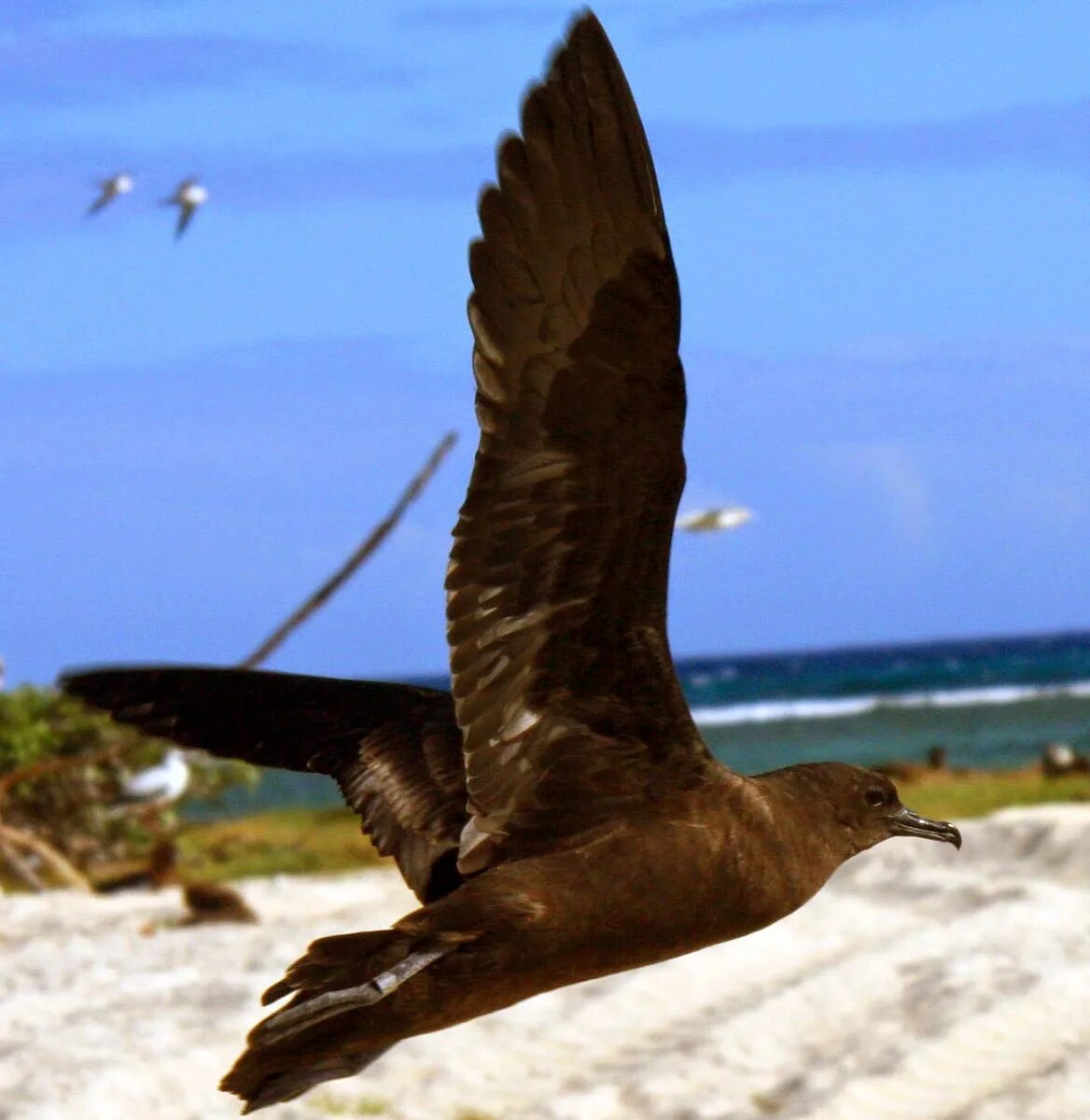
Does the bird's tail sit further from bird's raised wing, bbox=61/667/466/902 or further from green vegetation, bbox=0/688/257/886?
green vegetation, bbox=0/688/257/886

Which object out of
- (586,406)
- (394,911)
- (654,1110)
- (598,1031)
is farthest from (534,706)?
(394,911)

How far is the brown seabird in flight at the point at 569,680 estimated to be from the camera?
3502 millimetres

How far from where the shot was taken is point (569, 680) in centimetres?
383

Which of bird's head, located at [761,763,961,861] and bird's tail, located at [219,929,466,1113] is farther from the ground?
Answer: bird's head, located at [761,763,961,861]

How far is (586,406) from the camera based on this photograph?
3619 mm

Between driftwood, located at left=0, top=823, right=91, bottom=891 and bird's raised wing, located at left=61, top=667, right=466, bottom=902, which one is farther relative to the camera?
driftwood, located at left=0, top=823, right=91, bottom=891

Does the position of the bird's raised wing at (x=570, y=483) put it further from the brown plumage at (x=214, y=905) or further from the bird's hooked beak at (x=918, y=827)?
the brown plumage at (x=214, y=905)

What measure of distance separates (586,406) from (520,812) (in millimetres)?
795

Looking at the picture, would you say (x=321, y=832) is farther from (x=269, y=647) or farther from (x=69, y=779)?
(x=269, y=647)

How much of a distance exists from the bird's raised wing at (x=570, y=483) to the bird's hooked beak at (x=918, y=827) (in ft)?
2.03

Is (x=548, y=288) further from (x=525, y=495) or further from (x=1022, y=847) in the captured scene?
(x=1022, y=847)

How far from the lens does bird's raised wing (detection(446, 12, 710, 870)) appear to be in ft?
11.4

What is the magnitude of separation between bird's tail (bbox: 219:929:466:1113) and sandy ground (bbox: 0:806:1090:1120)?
3106 mm

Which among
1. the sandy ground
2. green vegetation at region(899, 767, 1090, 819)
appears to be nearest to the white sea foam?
green vegetation at region(899, 767, 1090, 819)
